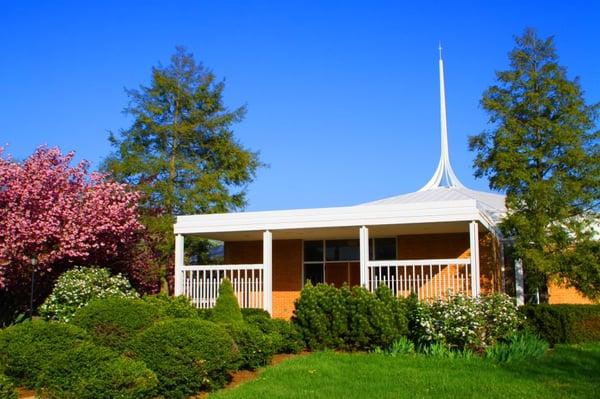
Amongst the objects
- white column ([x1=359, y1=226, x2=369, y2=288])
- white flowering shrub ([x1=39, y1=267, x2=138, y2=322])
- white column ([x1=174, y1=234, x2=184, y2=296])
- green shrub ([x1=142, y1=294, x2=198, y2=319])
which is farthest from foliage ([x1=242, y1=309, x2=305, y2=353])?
white column ([x1=174, y1=234, x2=184, y2=296])

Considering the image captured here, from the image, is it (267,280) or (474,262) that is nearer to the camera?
(474,262)

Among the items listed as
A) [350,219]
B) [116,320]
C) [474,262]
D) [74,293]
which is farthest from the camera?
[350,219]

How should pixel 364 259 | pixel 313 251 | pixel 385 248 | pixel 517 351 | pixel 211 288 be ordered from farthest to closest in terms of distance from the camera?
pixel 313 251 < pixel 385 248 < pixel 211 288 < pixel 364 259 < pixel 517 351

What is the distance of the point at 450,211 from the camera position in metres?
15.5

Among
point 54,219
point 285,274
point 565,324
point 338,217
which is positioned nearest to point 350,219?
point 338,217

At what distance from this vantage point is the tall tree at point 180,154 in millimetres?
21094

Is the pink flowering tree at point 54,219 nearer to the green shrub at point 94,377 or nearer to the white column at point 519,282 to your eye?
the green shrub at point 94,377

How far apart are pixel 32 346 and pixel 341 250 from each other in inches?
488

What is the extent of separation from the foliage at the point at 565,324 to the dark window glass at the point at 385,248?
602cm

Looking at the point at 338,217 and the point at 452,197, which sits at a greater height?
the point at 452,197

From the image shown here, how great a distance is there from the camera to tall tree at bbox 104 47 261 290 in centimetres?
2109

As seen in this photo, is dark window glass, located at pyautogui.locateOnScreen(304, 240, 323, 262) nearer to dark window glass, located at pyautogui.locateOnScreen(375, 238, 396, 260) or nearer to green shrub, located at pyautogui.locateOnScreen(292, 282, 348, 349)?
dark window glass, located at pyautogui.locateOnScreen(375, 238, 396, 260)

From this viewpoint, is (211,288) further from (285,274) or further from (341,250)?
(341,250)

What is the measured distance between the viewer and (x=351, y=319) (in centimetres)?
1390
